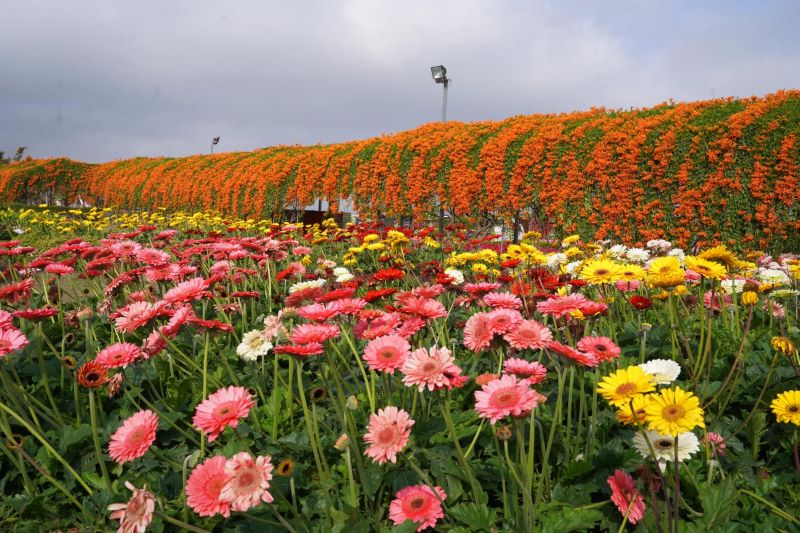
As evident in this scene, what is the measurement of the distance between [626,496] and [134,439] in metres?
1.26

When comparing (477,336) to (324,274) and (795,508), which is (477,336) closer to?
(795,508)

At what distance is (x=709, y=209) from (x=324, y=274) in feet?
20.6

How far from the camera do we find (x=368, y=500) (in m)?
1.52

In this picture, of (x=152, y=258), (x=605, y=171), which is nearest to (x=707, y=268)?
(x=152, y=258)

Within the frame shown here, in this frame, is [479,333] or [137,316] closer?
[479,333]

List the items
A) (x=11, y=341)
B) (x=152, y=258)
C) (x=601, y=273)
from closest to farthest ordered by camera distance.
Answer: (x=11, y=341) < (x=601, y=273) < (x=152, y=258)

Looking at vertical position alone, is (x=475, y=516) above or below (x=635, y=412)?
below

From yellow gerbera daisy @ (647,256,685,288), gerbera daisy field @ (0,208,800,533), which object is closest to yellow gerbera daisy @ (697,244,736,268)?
gerbera daisy field @ (0,208,800,533)

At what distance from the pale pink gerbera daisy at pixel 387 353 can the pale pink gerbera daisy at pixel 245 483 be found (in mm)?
349

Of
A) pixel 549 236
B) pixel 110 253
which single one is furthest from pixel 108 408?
pixel 549 236

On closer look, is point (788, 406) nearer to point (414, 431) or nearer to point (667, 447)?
point (667, 447)

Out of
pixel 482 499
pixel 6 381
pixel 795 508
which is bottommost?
pixel 795 508

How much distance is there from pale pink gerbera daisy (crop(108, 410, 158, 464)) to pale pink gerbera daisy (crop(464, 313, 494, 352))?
823mm

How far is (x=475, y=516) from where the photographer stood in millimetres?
1297
